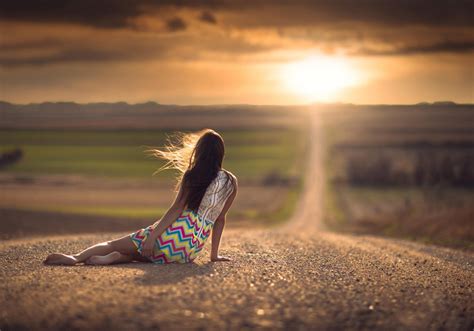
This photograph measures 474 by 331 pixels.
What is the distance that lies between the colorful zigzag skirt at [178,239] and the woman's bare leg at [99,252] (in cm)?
12

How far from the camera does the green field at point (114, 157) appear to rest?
7171 cm

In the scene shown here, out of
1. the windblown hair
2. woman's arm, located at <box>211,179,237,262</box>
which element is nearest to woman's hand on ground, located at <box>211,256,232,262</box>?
woman's arm, located at <box>211,179,237,262</box>

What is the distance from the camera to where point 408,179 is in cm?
7319

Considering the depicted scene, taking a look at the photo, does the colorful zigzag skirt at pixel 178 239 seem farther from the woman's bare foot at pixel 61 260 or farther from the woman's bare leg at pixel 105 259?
the woman's bare foot at pixel 61 260

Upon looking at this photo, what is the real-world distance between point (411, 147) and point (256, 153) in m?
26.2

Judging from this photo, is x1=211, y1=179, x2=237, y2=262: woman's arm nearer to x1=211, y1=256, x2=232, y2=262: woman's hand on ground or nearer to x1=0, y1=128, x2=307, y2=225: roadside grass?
x1=211, y1=256, x2=232, y2=262: woman's hand on ground

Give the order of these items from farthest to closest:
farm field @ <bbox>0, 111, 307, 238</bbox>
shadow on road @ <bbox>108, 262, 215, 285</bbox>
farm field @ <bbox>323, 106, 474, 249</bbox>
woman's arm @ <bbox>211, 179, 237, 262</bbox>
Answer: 1. farm field @ <bbox>0, 111, 307, 238</bbox>
2. farm field @ <bbox>323, 106, 474, 249</bbox>
3. woman's arm @ <bbox>211, 179, 237, 262</bbox>
4. shadow on road @ <bbox>108, 262, 215, 285</bbox>

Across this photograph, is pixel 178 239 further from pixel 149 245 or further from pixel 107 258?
pixel 107 258

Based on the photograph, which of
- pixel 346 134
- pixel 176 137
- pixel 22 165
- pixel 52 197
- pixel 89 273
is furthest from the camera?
pixel 346 134

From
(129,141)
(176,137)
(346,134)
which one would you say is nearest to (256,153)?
(129,141)

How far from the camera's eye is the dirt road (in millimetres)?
6316

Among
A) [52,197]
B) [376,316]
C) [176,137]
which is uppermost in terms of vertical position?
[176,137]

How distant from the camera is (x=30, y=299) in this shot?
6945mm

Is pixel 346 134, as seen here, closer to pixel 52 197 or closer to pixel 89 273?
pixel 52 197
